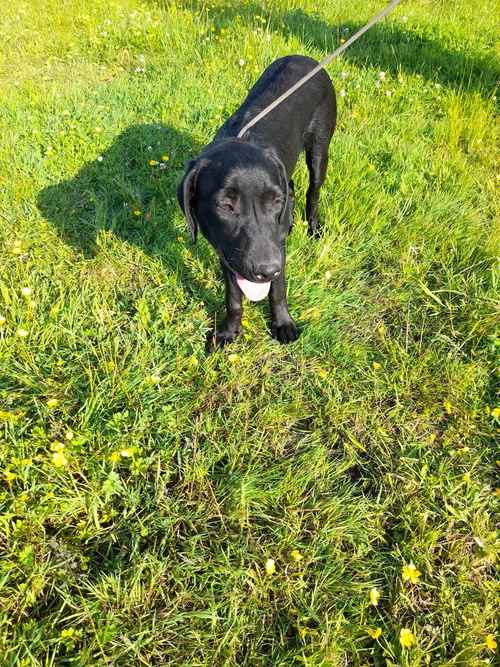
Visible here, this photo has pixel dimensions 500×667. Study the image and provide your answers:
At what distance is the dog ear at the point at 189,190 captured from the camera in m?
2.18

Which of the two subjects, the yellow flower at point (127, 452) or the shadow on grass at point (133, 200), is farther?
the shadow on grass at point (133, 200)

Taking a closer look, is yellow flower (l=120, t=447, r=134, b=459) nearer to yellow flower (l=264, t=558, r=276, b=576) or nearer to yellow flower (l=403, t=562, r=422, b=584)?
yellow flower (l=264, t=558, r=276, b=576)

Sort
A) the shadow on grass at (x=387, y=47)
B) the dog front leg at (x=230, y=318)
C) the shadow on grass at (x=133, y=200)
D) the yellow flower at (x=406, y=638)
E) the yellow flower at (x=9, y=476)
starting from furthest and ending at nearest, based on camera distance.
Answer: the shadow on grass at (x=387, y=47) < the shadow on grass at (x=133, y=200) < the dog front leg at (x=230, y=318) < the yellow flower at (x=9, y=476) < the yellow flower at (x=406, y=638)

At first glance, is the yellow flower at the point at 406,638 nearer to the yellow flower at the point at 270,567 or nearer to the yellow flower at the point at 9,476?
the yellow flower at the point at 270,567

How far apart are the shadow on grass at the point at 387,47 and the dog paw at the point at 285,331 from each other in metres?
3.53

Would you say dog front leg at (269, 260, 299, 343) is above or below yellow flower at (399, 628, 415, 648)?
above

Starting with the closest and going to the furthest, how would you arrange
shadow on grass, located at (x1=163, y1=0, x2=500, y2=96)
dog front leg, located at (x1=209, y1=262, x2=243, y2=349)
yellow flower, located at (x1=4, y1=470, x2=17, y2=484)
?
yellow flower, located at (x1=4, y1=470, x2=17, y2=484) → dog front leg, located at (x1=209, y1=262, x2=243, y2=349) → shadow on grass, located at (x1=163, y1=0, x2=500, y2=96)

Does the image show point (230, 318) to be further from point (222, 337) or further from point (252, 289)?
point (252, 289)

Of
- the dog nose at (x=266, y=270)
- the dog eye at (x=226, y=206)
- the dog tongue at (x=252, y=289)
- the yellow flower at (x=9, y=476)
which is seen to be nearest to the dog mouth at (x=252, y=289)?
the dog tongue at (x=252, y=289)

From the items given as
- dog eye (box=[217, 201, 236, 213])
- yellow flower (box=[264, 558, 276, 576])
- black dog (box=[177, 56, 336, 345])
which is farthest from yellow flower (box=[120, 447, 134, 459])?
dog eye (box=[217, 201, 236, 213])

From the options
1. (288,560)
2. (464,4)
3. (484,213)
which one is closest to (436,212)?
(484,213)

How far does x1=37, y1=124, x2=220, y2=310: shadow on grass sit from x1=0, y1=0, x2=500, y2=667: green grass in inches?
0.8

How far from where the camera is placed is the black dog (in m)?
2.06

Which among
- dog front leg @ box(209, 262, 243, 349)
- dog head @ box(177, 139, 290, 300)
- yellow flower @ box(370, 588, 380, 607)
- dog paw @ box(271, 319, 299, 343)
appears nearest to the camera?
yellow flower @ box(370, 588, 380, 607)
